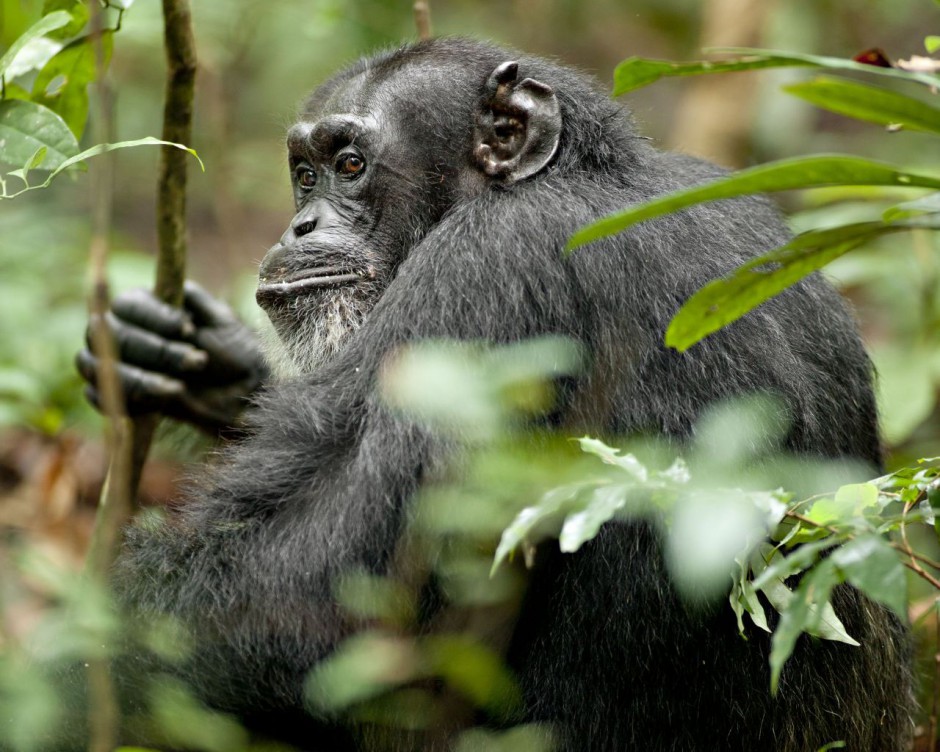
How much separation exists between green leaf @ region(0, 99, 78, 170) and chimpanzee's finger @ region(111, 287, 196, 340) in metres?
2.05

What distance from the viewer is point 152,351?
5.58 meters

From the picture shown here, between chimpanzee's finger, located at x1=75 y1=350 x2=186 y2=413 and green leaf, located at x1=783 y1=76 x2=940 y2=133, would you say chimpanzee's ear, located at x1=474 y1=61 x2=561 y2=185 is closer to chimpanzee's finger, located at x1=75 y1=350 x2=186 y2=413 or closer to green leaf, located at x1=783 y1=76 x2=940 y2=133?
chimpanzee's finger, located at x1=75 y1=350 x2=186 y2=413

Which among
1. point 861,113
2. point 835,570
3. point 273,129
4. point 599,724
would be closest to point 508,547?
point 835,570

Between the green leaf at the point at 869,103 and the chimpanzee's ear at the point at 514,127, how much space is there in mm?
2088

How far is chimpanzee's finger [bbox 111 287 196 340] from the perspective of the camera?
5.55 m

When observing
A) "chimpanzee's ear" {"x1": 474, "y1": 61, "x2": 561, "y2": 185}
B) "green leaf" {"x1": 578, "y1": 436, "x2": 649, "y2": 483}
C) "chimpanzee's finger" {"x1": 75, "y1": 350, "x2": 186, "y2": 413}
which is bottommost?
"chimpanzee's finger" {"x1": 75, "y1": 350, "x2": 186, "y2": 413}

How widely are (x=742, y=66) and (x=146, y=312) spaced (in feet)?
12.5

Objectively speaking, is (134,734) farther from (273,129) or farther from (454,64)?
(273,129)

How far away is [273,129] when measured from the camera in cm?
1314

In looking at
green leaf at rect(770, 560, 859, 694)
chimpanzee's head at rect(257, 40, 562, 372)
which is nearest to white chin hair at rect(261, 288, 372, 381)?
chimpanzee's head at rect(257, 40, 562, 372)

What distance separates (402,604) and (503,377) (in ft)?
3.87

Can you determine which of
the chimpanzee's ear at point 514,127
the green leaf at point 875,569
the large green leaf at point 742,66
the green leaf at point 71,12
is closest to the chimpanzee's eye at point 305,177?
the chimpanzee's ear at point 514,127

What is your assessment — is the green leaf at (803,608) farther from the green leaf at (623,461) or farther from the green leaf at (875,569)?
the green leaf at (623,461)

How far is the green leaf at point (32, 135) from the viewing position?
11.2 feet
